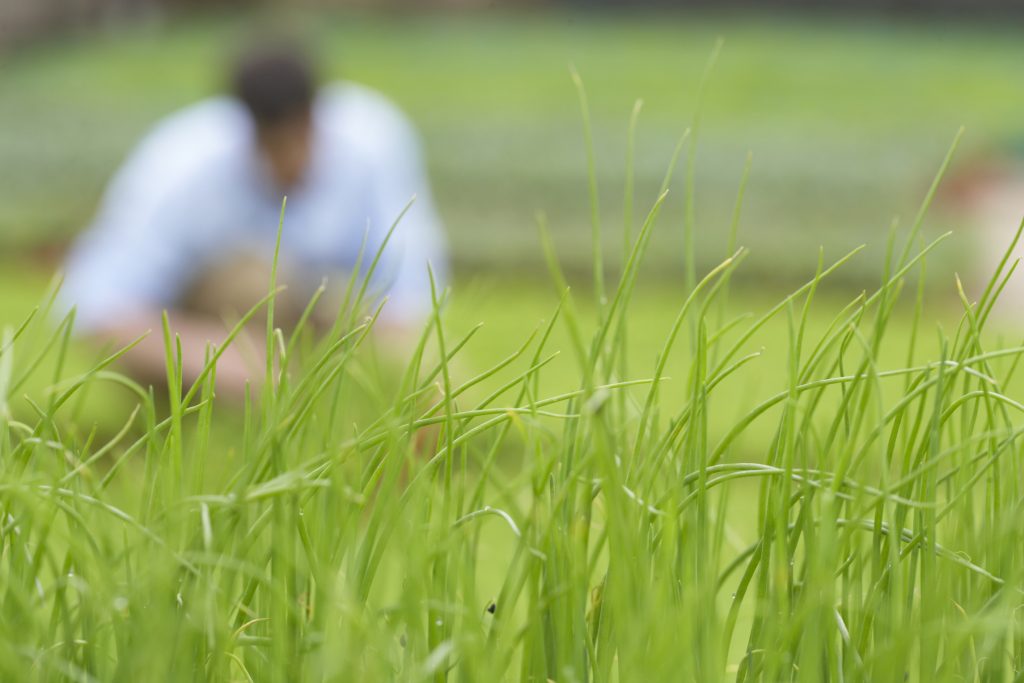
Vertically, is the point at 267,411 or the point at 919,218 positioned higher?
the point at 919,218

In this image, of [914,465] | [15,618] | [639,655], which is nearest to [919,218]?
[914,465]

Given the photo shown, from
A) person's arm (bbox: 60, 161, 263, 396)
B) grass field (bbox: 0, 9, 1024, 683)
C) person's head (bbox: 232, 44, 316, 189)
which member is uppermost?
person's head (bbox: 232, 44, 316, 189)

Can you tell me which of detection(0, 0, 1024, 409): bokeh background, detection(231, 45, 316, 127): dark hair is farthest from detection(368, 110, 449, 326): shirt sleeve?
detection(0, 0, 1024, 409): bokeh background

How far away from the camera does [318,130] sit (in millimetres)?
3498

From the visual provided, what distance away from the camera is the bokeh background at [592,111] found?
22.1 ft

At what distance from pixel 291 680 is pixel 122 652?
74 mm

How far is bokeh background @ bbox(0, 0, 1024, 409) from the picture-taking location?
6.72 metres

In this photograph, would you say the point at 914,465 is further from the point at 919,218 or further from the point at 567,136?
the point at 567,136

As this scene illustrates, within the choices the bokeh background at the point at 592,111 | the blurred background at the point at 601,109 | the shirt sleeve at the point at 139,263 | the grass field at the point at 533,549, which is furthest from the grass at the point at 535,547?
the shirt sleeve at the point at 139,263

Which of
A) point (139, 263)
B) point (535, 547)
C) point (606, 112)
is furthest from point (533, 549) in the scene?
point (606, 112)

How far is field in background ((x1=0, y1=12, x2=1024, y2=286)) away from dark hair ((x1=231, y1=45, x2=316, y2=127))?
1.63 metres

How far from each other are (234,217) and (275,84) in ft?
1.52

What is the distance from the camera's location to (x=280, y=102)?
3137mm

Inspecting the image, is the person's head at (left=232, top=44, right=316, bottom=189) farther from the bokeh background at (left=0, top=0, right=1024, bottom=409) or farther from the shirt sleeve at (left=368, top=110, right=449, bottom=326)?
the bokeh background at (left=0, top=0, right=1024, bottom=409)
